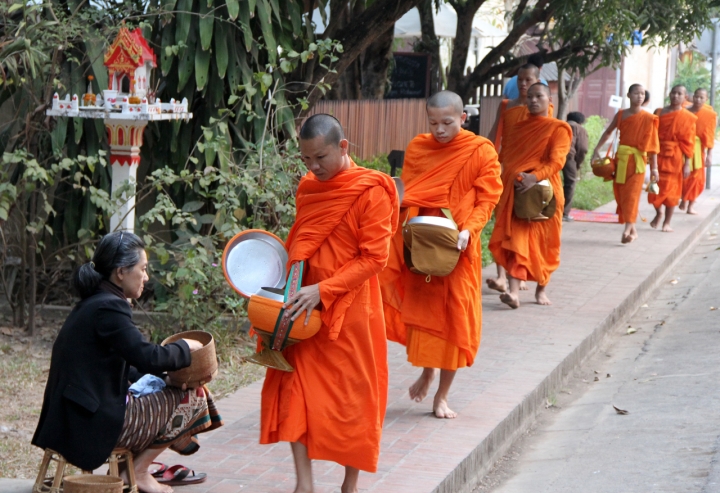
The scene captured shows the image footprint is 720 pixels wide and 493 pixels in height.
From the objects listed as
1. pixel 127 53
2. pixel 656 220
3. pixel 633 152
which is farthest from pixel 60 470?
pixel 656 220

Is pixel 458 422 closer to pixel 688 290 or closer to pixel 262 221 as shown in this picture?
pixel 262 221

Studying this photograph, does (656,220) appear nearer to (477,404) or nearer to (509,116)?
(509,116)

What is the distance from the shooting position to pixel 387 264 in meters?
5.86

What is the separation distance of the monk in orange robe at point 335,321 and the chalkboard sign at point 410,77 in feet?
39.6

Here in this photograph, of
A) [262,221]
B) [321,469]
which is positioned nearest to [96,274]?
[321,469]

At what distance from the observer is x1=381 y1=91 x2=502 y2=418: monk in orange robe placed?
5.58 meters

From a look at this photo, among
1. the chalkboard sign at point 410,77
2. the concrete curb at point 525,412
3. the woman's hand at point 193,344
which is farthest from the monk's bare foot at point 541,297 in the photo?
the chalkboard sign at point 410,77

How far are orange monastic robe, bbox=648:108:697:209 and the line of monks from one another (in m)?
5.08

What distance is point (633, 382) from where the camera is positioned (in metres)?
7.29

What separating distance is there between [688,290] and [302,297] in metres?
7.63

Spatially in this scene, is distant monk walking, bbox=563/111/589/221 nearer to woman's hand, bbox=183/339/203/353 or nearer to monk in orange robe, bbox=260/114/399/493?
monk in orange robe, bbox=260/114/399/493

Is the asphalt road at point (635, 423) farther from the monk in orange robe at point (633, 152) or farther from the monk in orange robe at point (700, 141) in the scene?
the monk in orange robe at point (700, 141)

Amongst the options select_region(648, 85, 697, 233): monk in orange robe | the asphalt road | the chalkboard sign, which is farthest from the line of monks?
the chalkboard sign

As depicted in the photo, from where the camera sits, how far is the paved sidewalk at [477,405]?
15.6 ft
